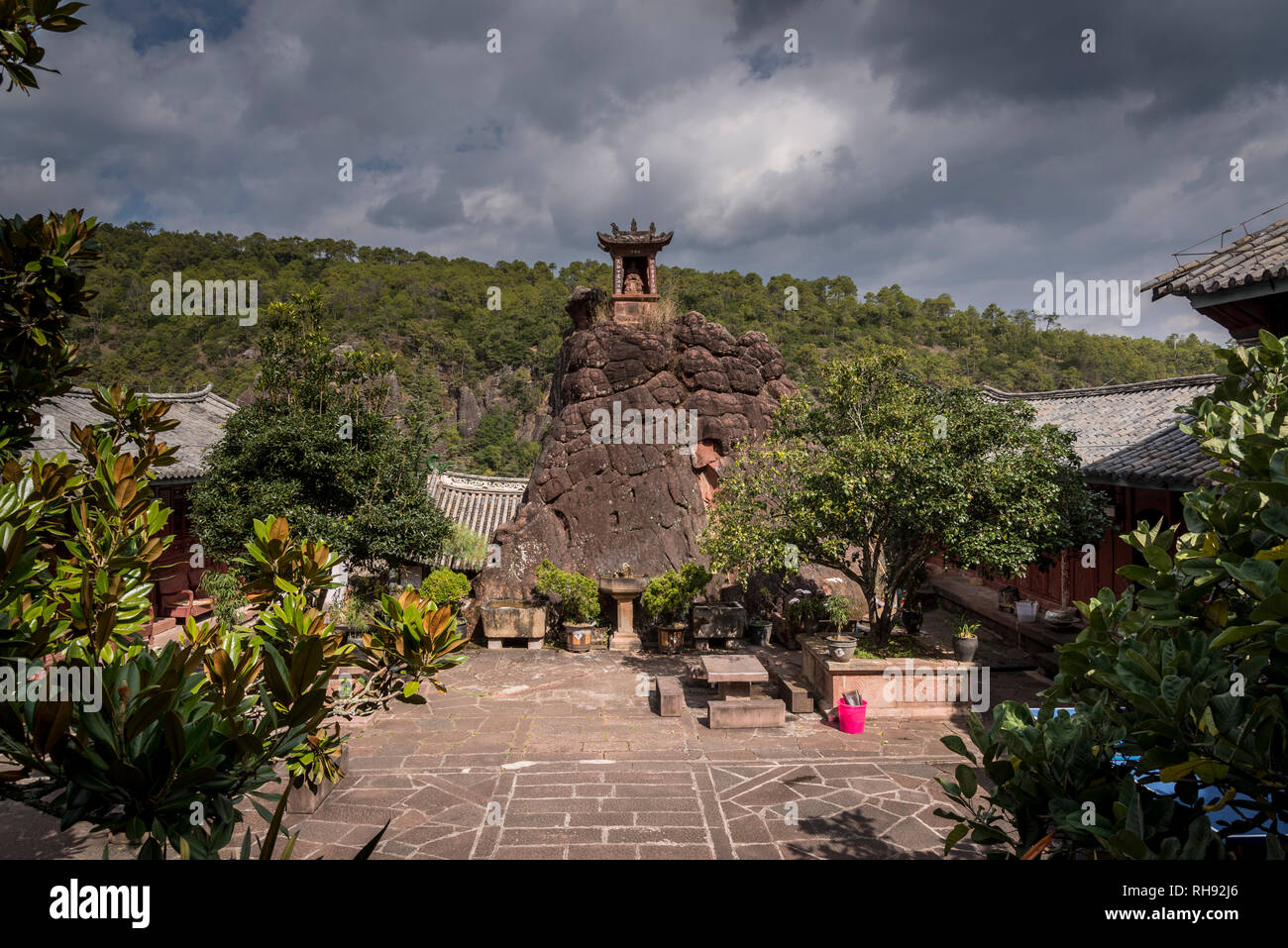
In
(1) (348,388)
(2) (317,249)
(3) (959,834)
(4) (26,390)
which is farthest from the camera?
(2) (317,249)

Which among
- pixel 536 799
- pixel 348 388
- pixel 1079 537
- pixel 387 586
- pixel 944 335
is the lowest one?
pixel 536 799

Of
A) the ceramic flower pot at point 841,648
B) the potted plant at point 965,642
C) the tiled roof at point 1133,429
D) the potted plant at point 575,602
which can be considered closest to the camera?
the tiled roof at point 1133,429

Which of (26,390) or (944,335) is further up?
(944,335)

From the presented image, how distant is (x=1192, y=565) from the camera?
7.52ft

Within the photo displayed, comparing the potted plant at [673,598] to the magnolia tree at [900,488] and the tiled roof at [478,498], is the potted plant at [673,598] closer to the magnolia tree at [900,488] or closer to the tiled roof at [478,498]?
the magnolia tree at [900,488]

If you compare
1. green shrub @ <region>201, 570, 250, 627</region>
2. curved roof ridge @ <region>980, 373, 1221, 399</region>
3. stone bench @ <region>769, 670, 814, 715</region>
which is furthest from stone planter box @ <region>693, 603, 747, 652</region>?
curved roof ridge @ <region>980, 373, 1221, 399</region>

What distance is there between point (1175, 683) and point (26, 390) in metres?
4.37

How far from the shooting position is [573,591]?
15203 mm

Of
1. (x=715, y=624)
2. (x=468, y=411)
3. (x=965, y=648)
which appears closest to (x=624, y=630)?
(x=715, y=624)

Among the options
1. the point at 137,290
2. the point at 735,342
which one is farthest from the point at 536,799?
the point at 137,290

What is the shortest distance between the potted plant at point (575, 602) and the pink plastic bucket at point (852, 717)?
664 centimetres

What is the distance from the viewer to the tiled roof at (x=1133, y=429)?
967 cm

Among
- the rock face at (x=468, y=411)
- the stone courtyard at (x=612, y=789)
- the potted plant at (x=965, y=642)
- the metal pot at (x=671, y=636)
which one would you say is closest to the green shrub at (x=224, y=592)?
the stone courtyard at (x=612, y=789)

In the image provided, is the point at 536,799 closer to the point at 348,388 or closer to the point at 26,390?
the point at 26,390
